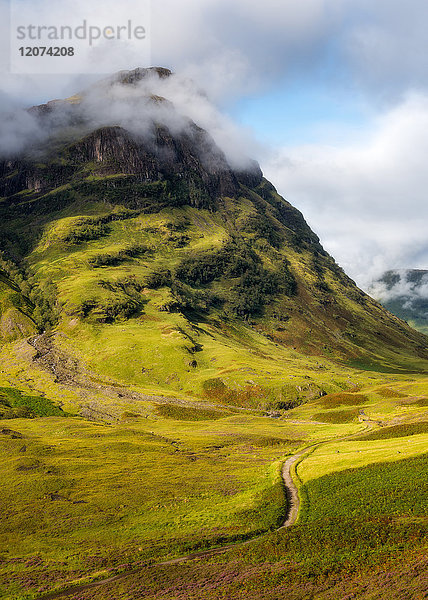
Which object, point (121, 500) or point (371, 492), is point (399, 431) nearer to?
point (371, 492)

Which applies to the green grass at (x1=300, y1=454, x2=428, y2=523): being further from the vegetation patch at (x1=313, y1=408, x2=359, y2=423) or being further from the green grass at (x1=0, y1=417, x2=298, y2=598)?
the vegetation patch at (x1=313, y1=408, x2=359, y2=423)

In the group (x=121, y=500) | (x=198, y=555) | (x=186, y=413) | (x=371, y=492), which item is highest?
(x=371, y=492)

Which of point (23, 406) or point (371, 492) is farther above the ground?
point (23, 406)

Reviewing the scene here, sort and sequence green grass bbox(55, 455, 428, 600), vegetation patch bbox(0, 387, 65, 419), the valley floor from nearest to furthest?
green grass bbox(55, 455, 428, 600) → the valley floor → vegetation patch bbox(0, 387, 65, 419)

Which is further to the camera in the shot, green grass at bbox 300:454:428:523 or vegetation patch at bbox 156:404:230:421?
vegetation patch at bbox 156:404:230:421

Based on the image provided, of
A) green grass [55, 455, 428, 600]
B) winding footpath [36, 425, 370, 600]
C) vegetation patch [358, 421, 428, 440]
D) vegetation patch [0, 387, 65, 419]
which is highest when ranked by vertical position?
vegetation patch [0, 387, 65, 419]

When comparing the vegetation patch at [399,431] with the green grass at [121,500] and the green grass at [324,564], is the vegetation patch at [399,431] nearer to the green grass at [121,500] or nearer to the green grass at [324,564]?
the green grass at [121,500]

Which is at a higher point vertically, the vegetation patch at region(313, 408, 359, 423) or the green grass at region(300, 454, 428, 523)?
the green grass at region(300, 454, 428, 523)

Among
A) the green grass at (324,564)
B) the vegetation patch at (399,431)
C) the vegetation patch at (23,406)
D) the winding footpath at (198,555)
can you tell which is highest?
the vegetation patch at (23,406)

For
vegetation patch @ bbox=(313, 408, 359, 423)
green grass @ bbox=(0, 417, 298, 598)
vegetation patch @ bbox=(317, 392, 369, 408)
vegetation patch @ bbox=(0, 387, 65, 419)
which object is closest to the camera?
green grass @ bbox=(0, 417, 298, 598)

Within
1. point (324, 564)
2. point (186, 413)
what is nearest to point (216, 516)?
point (324, 564)

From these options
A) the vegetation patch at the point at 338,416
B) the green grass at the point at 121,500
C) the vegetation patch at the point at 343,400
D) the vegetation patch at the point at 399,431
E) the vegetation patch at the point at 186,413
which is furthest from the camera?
the vegetation patch at the point at 186,413

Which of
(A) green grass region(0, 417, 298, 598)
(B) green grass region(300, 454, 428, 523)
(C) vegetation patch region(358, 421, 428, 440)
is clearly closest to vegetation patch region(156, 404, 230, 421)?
(A) green grass region(0, 417, 298, 598)

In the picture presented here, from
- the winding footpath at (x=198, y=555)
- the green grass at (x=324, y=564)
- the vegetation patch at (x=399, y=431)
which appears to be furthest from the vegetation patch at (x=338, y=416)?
the green grass at (x=324, y=564)
